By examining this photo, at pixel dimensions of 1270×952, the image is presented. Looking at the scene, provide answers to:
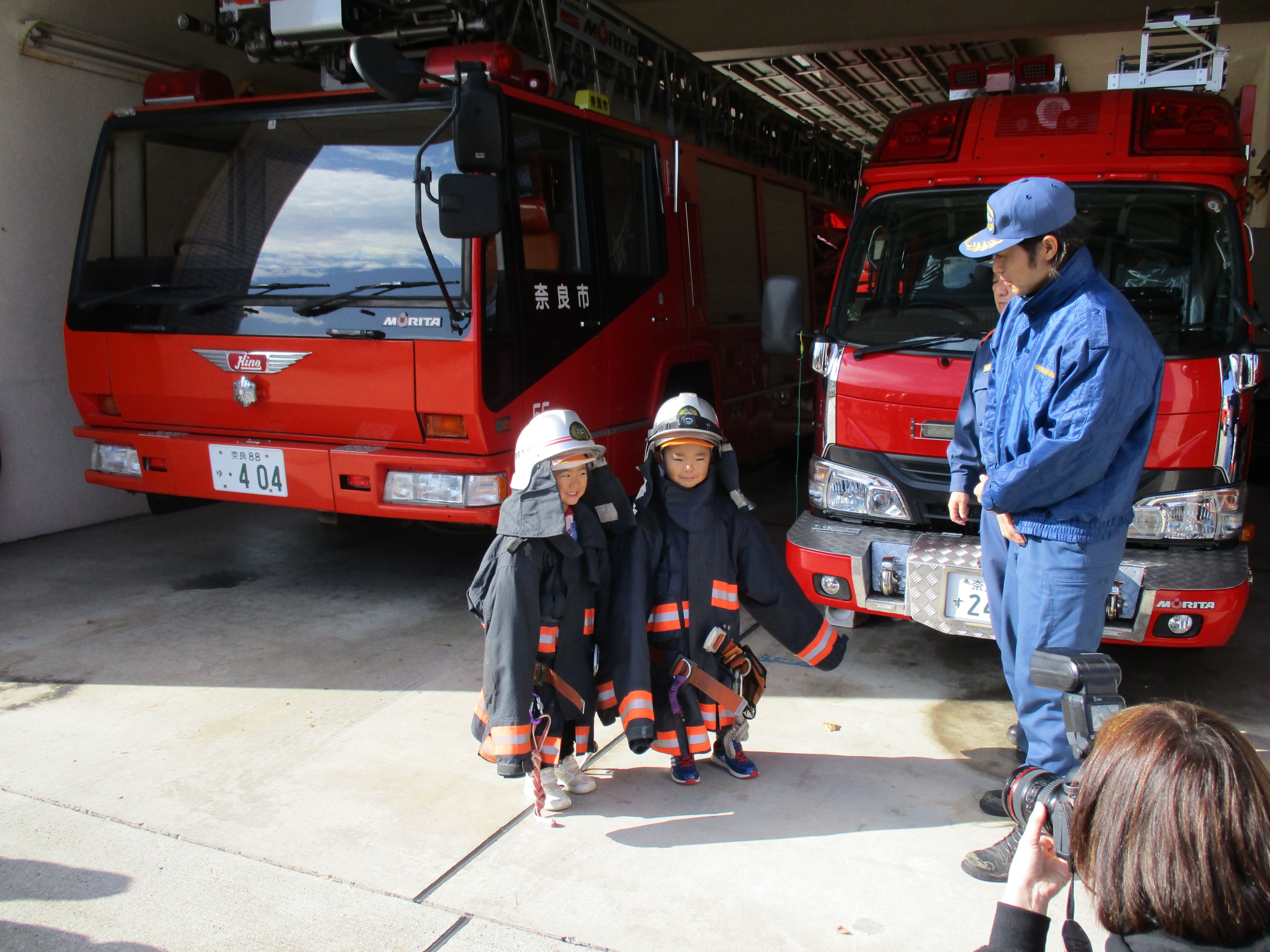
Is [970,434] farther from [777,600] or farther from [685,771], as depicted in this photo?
[685,771]

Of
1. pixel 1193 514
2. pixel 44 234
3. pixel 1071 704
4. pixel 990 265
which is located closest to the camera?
pixel 1071 704

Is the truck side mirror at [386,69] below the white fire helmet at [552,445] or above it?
above

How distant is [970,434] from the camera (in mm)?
3166

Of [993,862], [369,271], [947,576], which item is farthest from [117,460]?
[993,862]

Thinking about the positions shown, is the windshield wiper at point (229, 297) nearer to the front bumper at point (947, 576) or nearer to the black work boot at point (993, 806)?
the front bumper at point (947, 576)

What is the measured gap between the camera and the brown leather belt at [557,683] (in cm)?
294

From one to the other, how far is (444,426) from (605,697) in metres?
1.70

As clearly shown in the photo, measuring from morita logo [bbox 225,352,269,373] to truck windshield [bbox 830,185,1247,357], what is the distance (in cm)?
263

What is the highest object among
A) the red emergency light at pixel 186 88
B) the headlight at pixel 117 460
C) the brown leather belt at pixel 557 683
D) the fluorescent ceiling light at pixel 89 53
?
the fluorescent ceiling light at pixel 89 53

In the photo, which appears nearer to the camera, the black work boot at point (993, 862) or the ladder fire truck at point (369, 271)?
the black work boot at point (993, 862)

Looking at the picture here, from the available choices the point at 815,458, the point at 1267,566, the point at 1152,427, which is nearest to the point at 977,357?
the point at 1152,427

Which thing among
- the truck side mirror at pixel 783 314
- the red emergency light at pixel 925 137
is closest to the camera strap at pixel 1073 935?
the truck side mirror at pixel 783 314

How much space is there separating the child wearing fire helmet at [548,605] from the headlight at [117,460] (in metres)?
2.81

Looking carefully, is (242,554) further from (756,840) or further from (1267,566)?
(1267,566)
